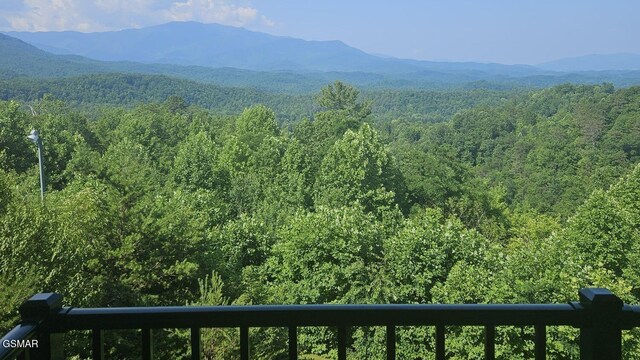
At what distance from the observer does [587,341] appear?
2.09 m

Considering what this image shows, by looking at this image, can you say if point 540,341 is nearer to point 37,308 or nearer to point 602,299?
point 602,299

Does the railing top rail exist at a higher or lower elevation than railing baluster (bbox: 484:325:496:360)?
higher

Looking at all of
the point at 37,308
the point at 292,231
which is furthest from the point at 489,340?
the point at 292,231

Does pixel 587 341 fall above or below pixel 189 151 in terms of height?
above

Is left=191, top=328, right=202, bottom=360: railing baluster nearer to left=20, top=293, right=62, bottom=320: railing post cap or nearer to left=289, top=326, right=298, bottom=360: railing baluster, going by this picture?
left=289, top=326, right=298, bottom=360: railing baluster

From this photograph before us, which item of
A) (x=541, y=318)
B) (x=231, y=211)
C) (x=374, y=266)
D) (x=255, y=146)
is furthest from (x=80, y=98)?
(x=541, y=318)

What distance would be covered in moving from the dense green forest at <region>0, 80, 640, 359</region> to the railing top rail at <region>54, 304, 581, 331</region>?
7.38 m

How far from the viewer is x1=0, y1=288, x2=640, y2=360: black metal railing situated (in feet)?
6.68

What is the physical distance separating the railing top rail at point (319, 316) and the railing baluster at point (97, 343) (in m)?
0.04

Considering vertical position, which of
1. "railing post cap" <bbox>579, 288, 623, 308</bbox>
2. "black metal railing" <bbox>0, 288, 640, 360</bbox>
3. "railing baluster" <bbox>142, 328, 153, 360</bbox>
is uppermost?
"railing post cap" <bbox>579, 288, 623, 308</bbox>

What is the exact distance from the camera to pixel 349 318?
2.08 m

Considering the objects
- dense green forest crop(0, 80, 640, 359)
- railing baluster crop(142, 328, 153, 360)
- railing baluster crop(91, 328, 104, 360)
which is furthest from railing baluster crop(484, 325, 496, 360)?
dense green forest crop(0, 80, 640, 359)

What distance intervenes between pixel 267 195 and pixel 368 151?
18.4ft

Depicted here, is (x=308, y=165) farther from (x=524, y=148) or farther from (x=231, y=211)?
(x=524, y=148)
